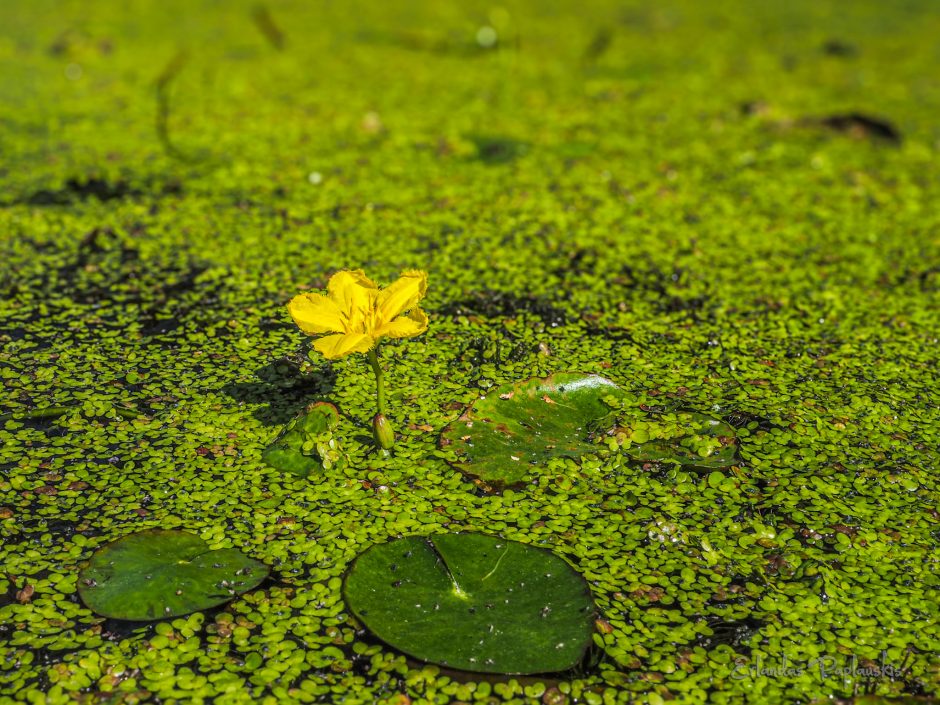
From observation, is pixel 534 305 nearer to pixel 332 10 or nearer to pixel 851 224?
pixel 851 224

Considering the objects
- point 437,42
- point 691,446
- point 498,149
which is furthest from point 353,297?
point 437,42

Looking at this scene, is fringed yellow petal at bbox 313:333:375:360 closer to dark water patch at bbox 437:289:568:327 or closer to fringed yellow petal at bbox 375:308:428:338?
fringed yellow petal at bbox 375:308:428:338

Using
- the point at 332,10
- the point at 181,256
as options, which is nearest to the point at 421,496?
the point at 181,256

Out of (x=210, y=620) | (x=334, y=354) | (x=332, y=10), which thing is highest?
(x=332, y=10)

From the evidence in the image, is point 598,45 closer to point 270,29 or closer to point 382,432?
point 270,29

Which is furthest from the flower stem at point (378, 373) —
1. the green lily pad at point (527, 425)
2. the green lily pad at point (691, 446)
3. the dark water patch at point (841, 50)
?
the dark water patch at point (841, 50)
